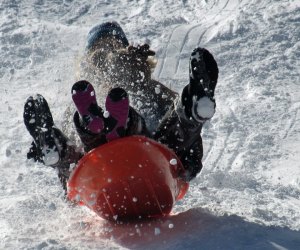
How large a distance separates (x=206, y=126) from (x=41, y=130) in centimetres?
153

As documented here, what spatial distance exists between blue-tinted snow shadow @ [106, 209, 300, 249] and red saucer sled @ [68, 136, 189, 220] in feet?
0.22

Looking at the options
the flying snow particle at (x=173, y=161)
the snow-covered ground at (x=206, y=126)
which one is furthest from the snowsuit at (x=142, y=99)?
the snow-covered ground at (x=206, y=126)

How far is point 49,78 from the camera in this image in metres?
4.71

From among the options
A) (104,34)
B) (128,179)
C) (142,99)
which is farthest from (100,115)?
(104,34)

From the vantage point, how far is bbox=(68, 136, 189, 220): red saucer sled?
2371 mm

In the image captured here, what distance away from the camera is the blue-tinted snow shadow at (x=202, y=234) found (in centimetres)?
221

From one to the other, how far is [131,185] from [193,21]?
2979 millimetres

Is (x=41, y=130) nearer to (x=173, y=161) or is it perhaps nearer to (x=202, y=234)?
(x=173, y=161)

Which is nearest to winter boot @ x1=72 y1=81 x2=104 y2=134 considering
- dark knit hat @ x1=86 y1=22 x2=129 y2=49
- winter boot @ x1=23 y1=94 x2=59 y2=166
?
winter boot @ x1=23 y1=94 x2=59 y2=166

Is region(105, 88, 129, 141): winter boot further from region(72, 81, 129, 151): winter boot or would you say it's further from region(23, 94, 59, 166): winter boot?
region(23, 94, 59, 166): winter boot

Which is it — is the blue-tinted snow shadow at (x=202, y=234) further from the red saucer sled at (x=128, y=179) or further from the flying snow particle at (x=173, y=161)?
the flying snow particle at (x=173, y=161)

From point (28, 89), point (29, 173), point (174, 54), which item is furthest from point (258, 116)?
point (28, 89)

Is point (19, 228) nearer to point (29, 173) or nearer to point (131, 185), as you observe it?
point (131, 185)

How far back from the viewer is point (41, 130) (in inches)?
99.2
